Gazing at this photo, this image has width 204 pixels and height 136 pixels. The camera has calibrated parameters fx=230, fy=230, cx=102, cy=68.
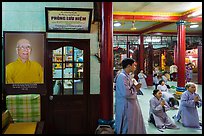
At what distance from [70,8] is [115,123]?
7.19ft

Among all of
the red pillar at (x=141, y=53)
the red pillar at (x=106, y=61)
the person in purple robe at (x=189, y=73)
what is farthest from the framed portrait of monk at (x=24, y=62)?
the person in purple robe at (x=189, y=73)

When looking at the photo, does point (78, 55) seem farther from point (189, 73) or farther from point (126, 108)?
point (189, 73)

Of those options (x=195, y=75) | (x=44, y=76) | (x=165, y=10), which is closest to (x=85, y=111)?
(x=44, y=76)

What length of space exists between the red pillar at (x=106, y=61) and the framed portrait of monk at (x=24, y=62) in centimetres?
120

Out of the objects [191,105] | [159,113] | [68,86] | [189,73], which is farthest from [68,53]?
[189,73]

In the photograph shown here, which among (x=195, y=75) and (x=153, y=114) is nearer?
(x=153, y=114)

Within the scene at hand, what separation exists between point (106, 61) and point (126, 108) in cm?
87

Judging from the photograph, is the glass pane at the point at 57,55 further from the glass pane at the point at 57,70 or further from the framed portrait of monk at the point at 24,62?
the framed portrait of monk at the point at 24,62

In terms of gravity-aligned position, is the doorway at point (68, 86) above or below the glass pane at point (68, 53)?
below

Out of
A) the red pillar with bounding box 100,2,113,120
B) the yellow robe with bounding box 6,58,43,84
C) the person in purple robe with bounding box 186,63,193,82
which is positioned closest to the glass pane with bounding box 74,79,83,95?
the yellow robe with bounding box 6,58,43,84

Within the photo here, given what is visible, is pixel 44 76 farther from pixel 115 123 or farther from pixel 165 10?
pixel 165 10

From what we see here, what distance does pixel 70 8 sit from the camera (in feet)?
13.5

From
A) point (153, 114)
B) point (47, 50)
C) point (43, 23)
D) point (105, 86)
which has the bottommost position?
point (153, 114)

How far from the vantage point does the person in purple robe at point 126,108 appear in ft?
12.6
